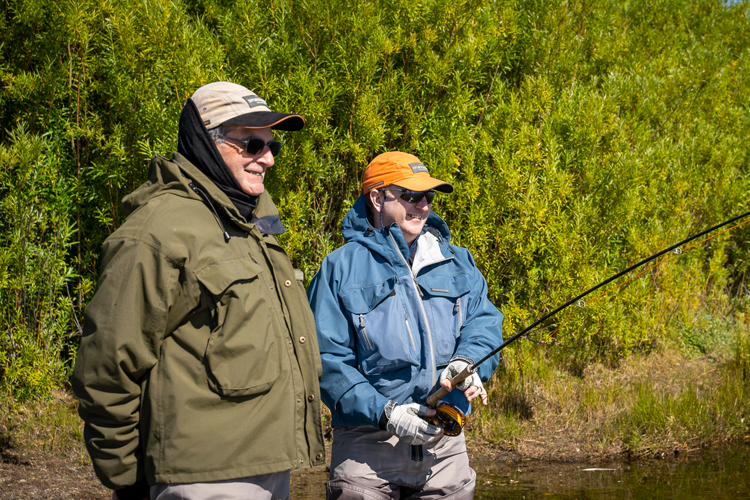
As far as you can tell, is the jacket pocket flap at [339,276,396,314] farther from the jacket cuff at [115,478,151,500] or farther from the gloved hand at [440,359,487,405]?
the jacket cuff at [115,478,151,500]

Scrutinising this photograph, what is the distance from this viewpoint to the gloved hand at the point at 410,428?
2.43m

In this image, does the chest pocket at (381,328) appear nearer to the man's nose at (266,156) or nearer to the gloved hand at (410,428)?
the gloved hand at (410,428)

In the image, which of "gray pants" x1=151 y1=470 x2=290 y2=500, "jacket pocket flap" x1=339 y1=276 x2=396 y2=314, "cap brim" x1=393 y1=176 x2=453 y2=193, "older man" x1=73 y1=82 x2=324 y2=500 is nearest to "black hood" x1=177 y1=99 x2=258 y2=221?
"older man" x1=73 y1=82 x2=324 y2=500

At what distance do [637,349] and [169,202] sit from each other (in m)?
6.14

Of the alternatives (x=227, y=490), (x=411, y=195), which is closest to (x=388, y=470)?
(x=227, y=490)

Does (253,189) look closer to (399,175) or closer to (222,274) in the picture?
(222,274)

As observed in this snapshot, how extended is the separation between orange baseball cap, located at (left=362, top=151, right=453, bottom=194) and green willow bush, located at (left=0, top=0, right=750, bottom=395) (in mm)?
2226

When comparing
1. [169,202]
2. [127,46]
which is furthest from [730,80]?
[169,202]

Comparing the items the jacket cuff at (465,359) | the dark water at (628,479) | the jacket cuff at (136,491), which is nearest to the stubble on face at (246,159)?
the jacket cuff at (136,491)

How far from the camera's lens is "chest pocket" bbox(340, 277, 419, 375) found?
8.51 feet

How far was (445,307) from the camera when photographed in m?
2.75

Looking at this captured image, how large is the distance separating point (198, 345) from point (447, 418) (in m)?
1.10

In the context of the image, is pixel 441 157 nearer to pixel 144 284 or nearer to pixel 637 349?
pixel 637 349

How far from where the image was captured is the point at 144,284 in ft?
5.68
